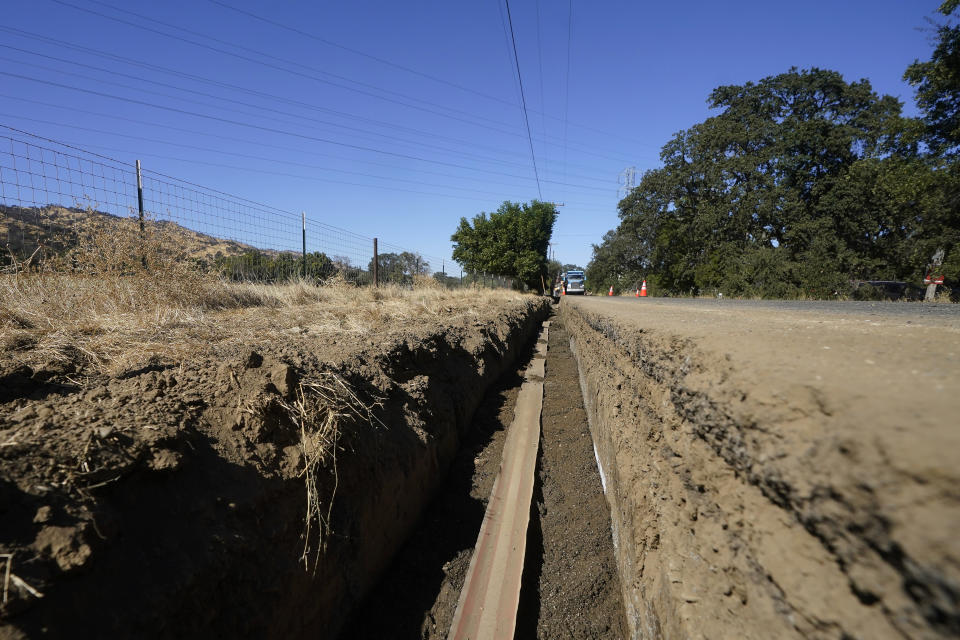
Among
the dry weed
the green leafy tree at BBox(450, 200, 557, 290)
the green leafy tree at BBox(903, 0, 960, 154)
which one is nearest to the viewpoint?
the dry weed

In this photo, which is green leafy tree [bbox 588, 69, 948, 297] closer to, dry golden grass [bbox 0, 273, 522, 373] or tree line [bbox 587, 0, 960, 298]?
tree line [bbox 587, 0, 960, 298]

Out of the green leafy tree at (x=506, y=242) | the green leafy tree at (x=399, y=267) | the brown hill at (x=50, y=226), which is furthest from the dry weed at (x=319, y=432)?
the green leafy tree at (x=506, y=242)

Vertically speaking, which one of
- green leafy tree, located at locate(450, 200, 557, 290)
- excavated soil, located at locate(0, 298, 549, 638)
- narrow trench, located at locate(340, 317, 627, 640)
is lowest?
narrow trench, located at locate(340, 317, 627, 640)

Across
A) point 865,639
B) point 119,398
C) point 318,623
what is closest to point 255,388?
point 119,398

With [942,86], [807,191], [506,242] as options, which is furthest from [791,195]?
[506,242]

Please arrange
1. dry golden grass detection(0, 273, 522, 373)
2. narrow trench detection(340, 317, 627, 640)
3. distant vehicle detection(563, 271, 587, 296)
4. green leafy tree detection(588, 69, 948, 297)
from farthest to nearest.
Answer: distant vehicle detection(563, 271, 587, 296) → green leafy tree detection(588, 69, 948, 297) → dry golden grass detection(0, 273, 522, 373) → narrow trench detection(340, 317, 627, 640)

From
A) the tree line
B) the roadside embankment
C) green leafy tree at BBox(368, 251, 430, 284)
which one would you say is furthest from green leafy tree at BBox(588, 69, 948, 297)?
the roadside embankment

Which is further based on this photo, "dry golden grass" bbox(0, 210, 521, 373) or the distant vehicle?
the distant vehicle

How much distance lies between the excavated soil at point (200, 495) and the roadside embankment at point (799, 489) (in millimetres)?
1396

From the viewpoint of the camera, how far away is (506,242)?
1187 inches

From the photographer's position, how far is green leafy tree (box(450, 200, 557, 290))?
99.6 ft

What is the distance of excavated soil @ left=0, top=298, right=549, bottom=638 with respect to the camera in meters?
1.10

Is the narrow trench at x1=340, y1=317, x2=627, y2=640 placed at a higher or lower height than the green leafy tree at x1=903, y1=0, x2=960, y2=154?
lower

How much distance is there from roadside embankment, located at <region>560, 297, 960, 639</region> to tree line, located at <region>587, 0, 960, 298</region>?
667 inches
